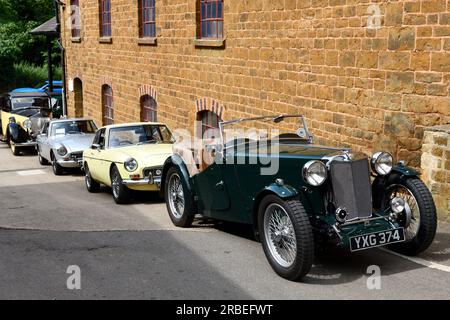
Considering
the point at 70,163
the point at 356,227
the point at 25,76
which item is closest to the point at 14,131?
the point at 70,163

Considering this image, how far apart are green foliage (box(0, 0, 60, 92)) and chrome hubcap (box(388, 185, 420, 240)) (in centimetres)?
3469

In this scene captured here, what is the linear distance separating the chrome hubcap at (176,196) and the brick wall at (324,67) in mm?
3105

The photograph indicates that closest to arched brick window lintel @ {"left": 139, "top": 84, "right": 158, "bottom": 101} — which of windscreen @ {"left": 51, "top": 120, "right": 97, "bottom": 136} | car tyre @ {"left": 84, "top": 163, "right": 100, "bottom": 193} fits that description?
windscreen @ {"left": 51, "top": 120, "right": 97, "bottom": 136}

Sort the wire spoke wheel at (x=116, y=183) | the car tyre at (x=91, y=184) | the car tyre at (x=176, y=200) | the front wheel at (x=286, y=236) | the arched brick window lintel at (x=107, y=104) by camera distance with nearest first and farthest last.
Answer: the front wheel at (x=286, y=236), the car tyre at (x=176, y=200), the wire spoke wheel at (x=116, y=183), the car tyre at (x=91, y=184), the arched brick window lintel at (x=107, y=104)

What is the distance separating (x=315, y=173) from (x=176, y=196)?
3112mm

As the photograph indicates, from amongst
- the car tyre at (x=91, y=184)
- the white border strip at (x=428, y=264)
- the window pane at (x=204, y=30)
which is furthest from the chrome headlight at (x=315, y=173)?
the window pane at (x=204, y=30)

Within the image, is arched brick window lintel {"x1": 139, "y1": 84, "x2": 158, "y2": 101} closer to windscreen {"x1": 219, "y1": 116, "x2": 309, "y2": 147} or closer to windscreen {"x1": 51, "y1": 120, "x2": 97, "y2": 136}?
windscreen {"x1": 51, "y1": 120, "x2": 97, "y2": 136}

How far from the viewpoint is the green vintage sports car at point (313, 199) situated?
6059mm

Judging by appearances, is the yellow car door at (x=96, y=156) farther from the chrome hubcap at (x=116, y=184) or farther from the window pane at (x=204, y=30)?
the window pane at (x=204, y=30)

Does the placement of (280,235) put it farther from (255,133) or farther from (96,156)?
(96,156)

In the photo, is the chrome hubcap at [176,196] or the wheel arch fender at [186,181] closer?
the wheel arch fender at [186,181]

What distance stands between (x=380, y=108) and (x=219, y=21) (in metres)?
5.62

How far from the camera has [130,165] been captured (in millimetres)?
10773

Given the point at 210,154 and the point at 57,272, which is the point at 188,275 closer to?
the point at 57,272
